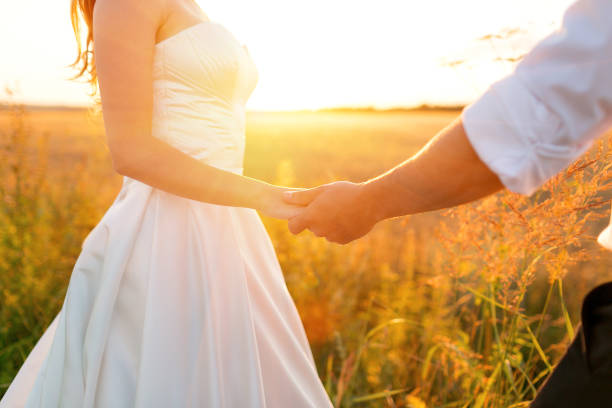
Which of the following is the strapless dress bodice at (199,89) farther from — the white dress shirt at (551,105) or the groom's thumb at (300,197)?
the white dress shirt at (551,105)

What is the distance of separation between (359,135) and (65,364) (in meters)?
20.6

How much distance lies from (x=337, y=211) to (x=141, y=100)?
29.2 inches

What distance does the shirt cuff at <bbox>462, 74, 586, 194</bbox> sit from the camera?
864mm

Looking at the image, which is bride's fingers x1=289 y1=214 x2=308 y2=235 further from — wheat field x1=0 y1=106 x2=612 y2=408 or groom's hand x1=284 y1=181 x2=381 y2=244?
wheat field x1=0 y1=106 x2=612 y2=408

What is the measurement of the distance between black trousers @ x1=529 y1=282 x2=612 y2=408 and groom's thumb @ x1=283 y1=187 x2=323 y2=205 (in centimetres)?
99

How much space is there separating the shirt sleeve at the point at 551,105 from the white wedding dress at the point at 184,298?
876 millimetres

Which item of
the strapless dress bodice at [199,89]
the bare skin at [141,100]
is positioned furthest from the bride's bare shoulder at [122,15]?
the strapless dress bodice at [199,89]

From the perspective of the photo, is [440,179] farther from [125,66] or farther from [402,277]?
[402,277]

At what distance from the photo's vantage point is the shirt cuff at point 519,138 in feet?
2.84

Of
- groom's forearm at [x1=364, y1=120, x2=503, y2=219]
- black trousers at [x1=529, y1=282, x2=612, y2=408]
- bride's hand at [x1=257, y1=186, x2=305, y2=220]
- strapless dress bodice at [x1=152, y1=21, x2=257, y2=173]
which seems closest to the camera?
black trousers at [x1=529, y1=282, x2=612, y2=408]

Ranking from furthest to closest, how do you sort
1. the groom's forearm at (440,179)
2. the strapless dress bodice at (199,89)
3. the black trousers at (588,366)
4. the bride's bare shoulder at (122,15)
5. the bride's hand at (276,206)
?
the bride's hand at (276,206) → the strapless dress bodice at (199,89) → the bride's bare shoulder at (122,15) → the groom's forearm at (440,179) → the black trousers at (588,366)

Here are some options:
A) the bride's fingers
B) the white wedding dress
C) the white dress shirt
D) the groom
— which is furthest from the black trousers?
the bride's fingers

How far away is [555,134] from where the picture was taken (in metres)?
0.86

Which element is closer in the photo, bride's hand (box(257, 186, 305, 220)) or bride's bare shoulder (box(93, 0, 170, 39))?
bride's bare shoulder (box(93, 0, 170, 39))
